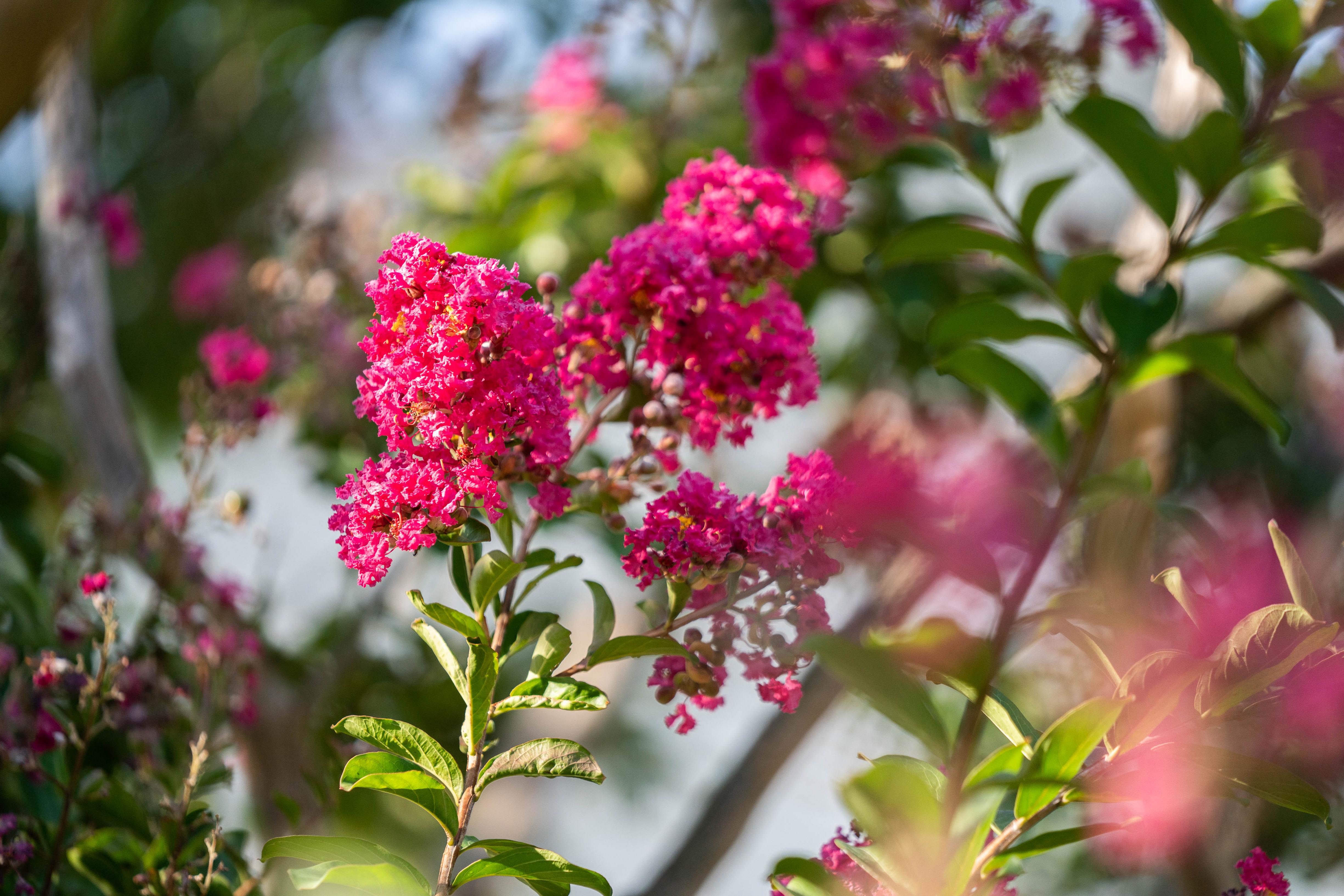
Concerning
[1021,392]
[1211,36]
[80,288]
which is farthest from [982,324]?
[80,288]

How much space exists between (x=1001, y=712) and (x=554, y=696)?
25 cm

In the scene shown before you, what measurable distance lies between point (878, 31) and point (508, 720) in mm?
1392

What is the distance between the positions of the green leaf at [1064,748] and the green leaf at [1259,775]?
51 millimetres

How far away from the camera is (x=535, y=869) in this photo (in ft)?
1.68

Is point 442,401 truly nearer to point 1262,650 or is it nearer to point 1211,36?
point 1262,650

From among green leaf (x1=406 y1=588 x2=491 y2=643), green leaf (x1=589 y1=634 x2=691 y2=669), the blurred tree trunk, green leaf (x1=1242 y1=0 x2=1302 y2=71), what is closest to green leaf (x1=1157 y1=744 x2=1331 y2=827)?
green leaf (x1=589 y1=634 x2=691 y2=669)

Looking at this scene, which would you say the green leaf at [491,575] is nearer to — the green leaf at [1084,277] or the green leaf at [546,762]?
the green leaf at [546,762]

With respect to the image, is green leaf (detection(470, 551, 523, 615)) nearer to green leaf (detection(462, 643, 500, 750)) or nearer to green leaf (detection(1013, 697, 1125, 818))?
green leaf (detection(462, 643, 500, 750))

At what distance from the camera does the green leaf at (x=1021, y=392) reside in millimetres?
773

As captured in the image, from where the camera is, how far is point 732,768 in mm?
1240

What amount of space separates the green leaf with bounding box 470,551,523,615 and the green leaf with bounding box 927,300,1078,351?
43cm

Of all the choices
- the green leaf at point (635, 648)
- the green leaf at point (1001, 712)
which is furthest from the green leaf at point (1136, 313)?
the green leaf at point (635, 648)

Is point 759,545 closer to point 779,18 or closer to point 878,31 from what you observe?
point 878,31

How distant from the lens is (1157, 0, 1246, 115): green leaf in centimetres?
77
